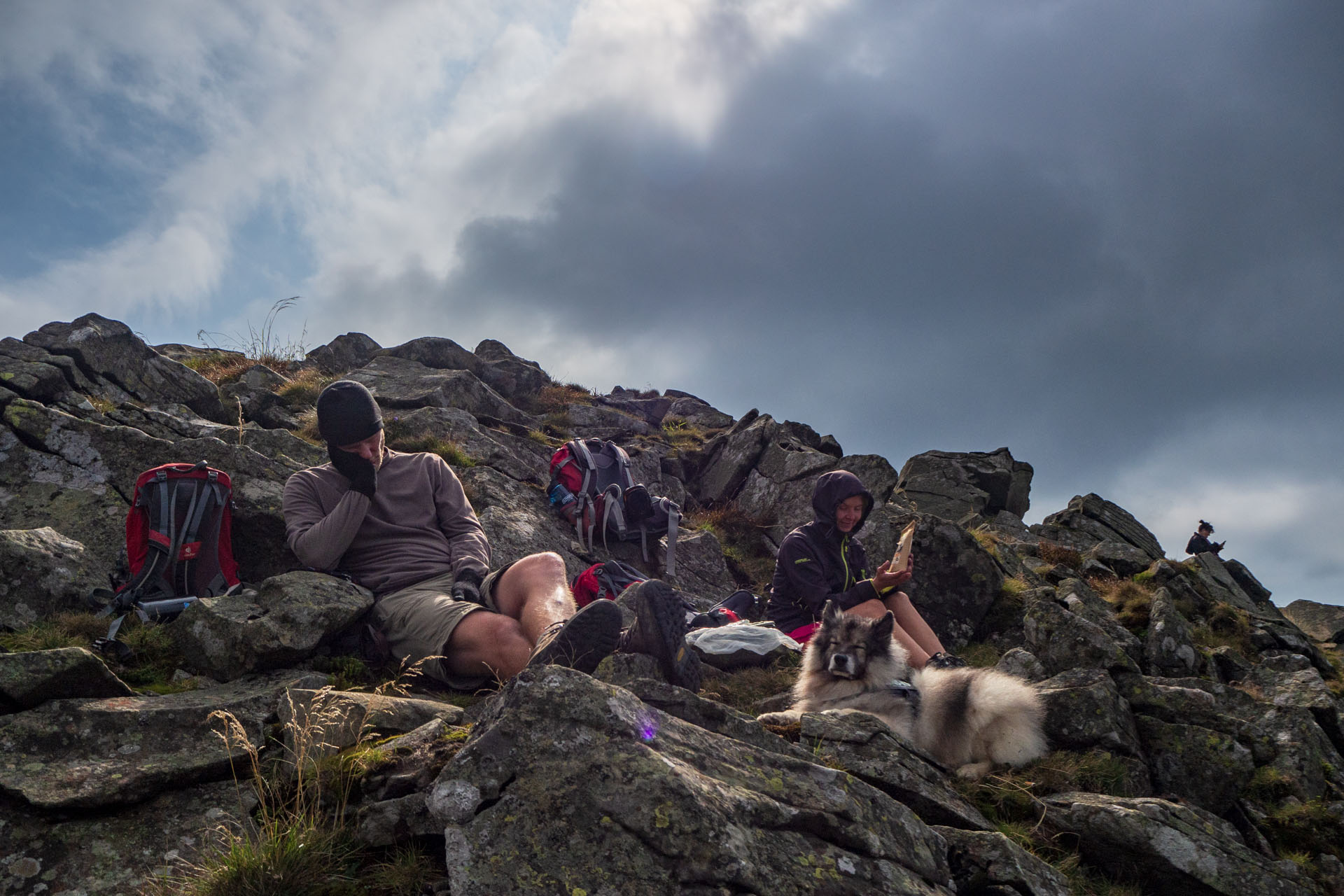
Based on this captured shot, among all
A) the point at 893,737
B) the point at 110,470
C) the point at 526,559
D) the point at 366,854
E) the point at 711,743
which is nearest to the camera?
the point at 366,854

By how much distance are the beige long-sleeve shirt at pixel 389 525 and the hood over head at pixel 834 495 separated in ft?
12.8

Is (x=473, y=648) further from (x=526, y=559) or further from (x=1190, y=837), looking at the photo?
(x=1190, y=837)

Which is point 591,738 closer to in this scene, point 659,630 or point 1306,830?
point 659,630

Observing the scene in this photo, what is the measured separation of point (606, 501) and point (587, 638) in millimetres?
7269

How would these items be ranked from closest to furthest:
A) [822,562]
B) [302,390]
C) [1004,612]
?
[822,562], [1004,612], [302,390]

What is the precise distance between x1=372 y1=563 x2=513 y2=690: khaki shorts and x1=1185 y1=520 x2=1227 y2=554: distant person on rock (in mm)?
26165

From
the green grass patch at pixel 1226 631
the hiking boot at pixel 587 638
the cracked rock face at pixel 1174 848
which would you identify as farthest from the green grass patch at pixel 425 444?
the green grass patch at pixel 1226 631

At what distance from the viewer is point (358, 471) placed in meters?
6.12

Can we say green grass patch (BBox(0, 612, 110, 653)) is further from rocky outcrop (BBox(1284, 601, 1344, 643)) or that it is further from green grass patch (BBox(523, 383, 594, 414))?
rocky outcrop (BBox(1284, 601, 1344, 643))

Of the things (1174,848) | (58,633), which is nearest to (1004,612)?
(1174,848)

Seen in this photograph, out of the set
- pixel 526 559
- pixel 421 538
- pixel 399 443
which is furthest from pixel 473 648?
pixel 399 443

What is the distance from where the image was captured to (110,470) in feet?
25.1

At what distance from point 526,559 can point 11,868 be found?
11.5ft

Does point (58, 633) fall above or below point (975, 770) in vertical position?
below
